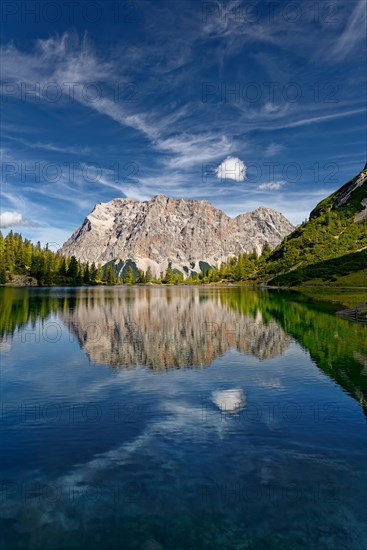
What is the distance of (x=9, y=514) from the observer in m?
14.3

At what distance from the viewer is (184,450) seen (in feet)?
64.6

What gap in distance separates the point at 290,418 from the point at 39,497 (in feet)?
51.3

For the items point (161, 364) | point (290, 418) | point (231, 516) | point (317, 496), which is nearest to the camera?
point (231, 516)

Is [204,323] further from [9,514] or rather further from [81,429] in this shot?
[9,514]

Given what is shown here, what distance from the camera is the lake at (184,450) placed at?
44.5 ft

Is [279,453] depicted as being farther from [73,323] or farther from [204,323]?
[73,323]

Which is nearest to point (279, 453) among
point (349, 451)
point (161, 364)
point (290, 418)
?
point (349, 451)

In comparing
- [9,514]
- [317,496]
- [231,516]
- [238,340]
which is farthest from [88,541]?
[238,340]

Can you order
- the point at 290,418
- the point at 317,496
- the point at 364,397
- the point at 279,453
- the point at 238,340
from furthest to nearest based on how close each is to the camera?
the point at 238,340 → the point at 364,397 → the point at 290,418 → the point at 279,453 → the point at 317,496

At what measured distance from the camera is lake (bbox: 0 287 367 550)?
13.6 meters

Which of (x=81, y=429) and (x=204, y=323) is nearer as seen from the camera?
(x=81, y=429)

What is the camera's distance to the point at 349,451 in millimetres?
19375

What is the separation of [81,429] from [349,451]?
49.1 ft

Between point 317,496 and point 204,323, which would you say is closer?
point 317,496
